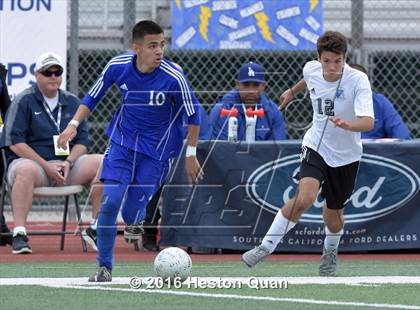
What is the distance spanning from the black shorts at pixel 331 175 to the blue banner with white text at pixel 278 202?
2.17 metres

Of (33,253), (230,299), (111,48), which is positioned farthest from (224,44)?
(230,299)

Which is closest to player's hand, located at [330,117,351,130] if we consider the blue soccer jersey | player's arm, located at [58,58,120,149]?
the blue soccer jersey

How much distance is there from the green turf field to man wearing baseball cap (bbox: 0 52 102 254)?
Result: 1691 mm

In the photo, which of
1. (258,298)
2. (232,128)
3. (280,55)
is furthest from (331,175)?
(280,55)

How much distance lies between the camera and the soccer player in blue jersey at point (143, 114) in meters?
8.44

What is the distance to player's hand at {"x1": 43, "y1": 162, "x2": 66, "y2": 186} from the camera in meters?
11.1

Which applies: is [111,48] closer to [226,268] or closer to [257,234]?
[257,234]

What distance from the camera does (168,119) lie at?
28.7 ft

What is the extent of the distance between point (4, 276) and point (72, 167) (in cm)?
283

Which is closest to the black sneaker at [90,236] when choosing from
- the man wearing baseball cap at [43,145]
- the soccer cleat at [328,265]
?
the man wearing baseball cap at [43,145]

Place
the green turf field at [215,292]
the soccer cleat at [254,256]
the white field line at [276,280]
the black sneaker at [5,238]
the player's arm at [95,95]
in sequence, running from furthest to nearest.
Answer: the black sneaker at [5,238] < the soccer cleat at [254,256] < the player's arm at [95,95] < the white field line at [276,280] < the green turf field at [215,292]

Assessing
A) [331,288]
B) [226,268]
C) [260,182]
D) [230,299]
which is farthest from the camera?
[260,182]

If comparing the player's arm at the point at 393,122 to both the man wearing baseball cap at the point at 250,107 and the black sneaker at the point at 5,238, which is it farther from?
the black sneaker at the point at 5,238

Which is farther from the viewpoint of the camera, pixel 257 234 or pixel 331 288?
pixel 257 234
